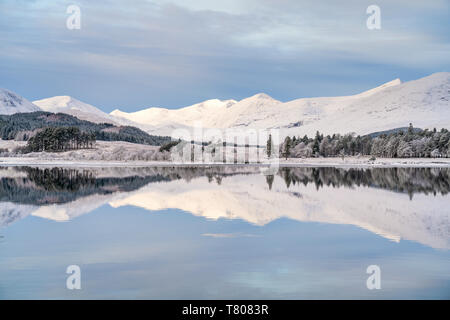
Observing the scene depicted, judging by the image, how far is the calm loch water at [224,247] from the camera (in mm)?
17344

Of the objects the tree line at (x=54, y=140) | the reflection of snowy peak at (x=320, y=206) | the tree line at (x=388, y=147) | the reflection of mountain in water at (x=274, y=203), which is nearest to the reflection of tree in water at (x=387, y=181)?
the reflection of mountain in water at (x=274, y=203)

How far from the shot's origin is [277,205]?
131 ft

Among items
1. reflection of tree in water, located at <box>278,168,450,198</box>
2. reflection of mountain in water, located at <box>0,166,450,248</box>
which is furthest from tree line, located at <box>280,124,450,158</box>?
reflection of mountain in water, located at <box>0,166,450,248</box>

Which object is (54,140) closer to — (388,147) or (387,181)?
(388,147)

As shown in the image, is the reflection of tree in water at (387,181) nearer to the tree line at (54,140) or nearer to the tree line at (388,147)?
the tree line at (388,147)

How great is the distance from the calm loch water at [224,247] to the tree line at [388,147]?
13103 centimetres

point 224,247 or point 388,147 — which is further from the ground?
point 388,147

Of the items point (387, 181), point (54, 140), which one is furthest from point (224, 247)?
point (54, 140)

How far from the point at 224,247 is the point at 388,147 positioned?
512 ft

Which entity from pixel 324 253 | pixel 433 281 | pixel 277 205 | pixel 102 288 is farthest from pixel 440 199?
pixel 102 288

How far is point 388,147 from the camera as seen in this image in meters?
172

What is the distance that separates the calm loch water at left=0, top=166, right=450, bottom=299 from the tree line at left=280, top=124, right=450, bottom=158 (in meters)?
131

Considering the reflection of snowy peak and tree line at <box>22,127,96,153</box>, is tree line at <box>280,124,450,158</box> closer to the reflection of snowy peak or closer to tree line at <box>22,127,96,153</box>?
tree line at <box>22,127,96,153</box>
